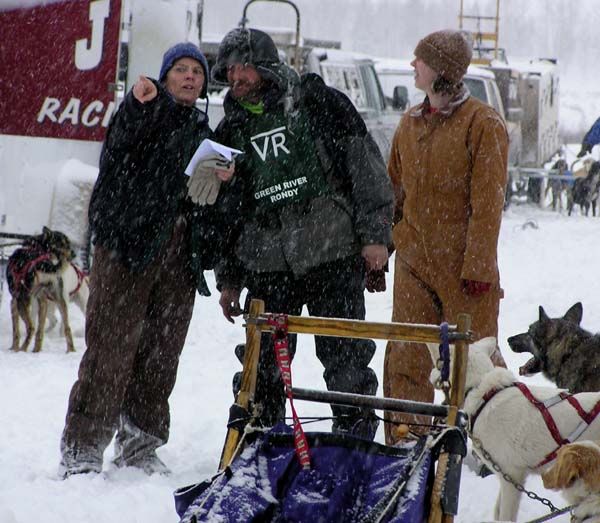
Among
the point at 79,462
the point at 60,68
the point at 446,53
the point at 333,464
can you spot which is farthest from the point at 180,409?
the point at 60,68

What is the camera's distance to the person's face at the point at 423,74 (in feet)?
12.6

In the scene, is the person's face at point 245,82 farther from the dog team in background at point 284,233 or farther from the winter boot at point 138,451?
the winter boot at point 138,451

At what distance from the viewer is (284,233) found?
360 cm

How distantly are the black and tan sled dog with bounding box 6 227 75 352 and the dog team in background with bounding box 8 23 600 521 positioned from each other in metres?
4.03

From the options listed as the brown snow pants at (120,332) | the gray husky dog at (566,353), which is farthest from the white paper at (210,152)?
the gray husky dog at (566,353)

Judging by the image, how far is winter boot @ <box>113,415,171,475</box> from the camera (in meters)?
3.96

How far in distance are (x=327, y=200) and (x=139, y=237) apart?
2.42 ft

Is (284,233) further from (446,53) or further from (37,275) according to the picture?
(37,275)

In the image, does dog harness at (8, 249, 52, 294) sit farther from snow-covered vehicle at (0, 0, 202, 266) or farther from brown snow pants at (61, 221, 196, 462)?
brown snow pants at (61, 221, 196, 462)

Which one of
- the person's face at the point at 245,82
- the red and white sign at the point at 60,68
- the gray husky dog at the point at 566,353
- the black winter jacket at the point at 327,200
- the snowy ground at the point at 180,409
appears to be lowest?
the snowy ground at the point at 180,409

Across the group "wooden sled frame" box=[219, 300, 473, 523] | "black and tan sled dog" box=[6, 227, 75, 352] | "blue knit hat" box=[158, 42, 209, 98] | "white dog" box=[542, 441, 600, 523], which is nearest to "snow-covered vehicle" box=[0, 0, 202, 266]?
"black and tan sled dog" box=[6, 227, 75, 352]

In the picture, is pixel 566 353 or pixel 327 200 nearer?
pixel 327 200

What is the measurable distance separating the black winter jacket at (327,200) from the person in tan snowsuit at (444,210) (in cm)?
38

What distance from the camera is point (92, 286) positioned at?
12.6 feet
